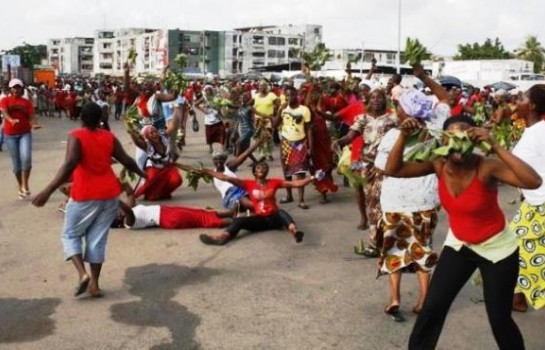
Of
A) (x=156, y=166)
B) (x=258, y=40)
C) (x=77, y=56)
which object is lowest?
(x=156, y=166)

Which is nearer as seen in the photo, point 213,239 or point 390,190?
point 390,190

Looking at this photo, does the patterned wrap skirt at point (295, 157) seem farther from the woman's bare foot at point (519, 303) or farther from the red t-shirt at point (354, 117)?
the woman's bare foot at point (519, 303)

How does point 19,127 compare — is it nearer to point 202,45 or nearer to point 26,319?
point 26,319

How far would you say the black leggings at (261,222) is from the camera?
7954 millimetres

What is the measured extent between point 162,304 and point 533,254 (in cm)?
305

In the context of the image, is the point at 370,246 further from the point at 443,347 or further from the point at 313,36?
the point at 313,36

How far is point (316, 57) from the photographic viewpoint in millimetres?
13047

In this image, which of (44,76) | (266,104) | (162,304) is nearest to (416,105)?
(162,304)

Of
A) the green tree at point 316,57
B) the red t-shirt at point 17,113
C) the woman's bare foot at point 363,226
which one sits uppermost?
the green tree at point 316,57

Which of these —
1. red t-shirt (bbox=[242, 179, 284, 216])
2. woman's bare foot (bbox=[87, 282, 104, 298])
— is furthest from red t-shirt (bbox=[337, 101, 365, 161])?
woman's bare foot (bbox=[87, 282, 104, 298])

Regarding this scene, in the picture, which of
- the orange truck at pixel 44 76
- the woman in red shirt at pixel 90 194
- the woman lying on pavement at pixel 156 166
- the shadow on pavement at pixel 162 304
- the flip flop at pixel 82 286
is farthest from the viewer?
the orange truck at pixel 44 76

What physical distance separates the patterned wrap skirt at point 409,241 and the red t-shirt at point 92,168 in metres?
2.39

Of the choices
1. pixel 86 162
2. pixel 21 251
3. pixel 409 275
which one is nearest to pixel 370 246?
pixel 409 275

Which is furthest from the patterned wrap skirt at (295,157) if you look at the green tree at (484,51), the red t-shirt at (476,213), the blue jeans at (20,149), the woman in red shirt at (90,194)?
the green tree at (484,51)
